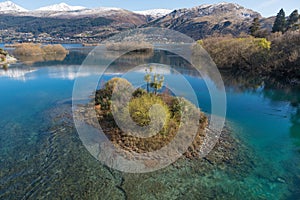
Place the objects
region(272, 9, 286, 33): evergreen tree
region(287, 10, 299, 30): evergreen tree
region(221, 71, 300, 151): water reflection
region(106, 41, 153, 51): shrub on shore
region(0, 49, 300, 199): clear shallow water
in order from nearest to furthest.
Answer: region(0, 49, 300, 199): clear shallow water
region(221, 71, 300, 151): water reflection
region(287, 10, 299, 30): evergreen tree
region(272, 9, 286, 33): evergreen tree
region(106, 41, 153, 51): shrub on shore

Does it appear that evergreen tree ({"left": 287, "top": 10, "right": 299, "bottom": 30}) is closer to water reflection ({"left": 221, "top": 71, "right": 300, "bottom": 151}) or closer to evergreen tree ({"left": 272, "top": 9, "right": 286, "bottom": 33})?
evergreen tree ({"left": 272, "top": 9, "right": 286, "bottom": 33})

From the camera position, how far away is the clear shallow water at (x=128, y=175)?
9.28 metres

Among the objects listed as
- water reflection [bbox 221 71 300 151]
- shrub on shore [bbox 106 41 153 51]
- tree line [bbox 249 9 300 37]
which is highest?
tree line [bbox 249 9 300 37]

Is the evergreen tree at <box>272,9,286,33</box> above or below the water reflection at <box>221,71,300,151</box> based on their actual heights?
above

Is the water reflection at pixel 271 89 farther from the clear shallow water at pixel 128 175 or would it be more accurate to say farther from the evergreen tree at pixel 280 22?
the evergreen tree at pixel 280 22

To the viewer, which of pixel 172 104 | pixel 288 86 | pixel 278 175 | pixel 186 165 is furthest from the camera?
pixel 288 86

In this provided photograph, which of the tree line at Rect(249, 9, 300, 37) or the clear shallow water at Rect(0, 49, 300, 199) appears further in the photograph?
the tree line at Rect(249, 9, 300, 37)

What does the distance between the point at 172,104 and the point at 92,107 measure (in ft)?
26.2

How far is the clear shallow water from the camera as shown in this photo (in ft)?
30.5

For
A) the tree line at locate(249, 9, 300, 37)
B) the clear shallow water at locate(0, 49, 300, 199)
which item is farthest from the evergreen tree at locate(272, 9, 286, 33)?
the clear shallow water at locate(0, 49, 300, 199)

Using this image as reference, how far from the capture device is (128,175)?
1042cm

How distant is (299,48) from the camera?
99.1ft

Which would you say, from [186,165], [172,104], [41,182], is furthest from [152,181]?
[172,104]

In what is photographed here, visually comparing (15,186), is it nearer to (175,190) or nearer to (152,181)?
(152,181)
